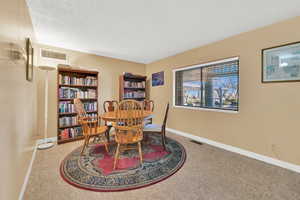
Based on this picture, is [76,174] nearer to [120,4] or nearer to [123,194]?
[123,194]

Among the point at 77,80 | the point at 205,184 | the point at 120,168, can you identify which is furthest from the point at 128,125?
the point at 77,80

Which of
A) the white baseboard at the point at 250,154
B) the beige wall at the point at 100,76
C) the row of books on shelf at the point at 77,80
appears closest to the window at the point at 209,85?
the white baseboard at the point at 250,154

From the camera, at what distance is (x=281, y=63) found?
1.91 meters

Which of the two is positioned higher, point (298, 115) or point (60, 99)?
point (60, 99)

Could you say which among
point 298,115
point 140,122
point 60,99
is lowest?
point 140,122

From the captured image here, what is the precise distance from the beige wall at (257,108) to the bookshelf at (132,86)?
2073 mm

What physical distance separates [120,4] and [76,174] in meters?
2.45

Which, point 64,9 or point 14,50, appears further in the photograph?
point 64,9

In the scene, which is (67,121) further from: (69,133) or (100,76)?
(100,76)

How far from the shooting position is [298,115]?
179cm

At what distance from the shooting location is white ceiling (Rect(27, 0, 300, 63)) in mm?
1632

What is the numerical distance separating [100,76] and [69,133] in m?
1.75

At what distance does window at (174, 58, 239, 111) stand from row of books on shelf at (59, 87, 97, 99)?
7.99ft

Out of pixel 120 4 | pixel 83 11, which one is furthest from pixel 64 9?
pixel 120 4
